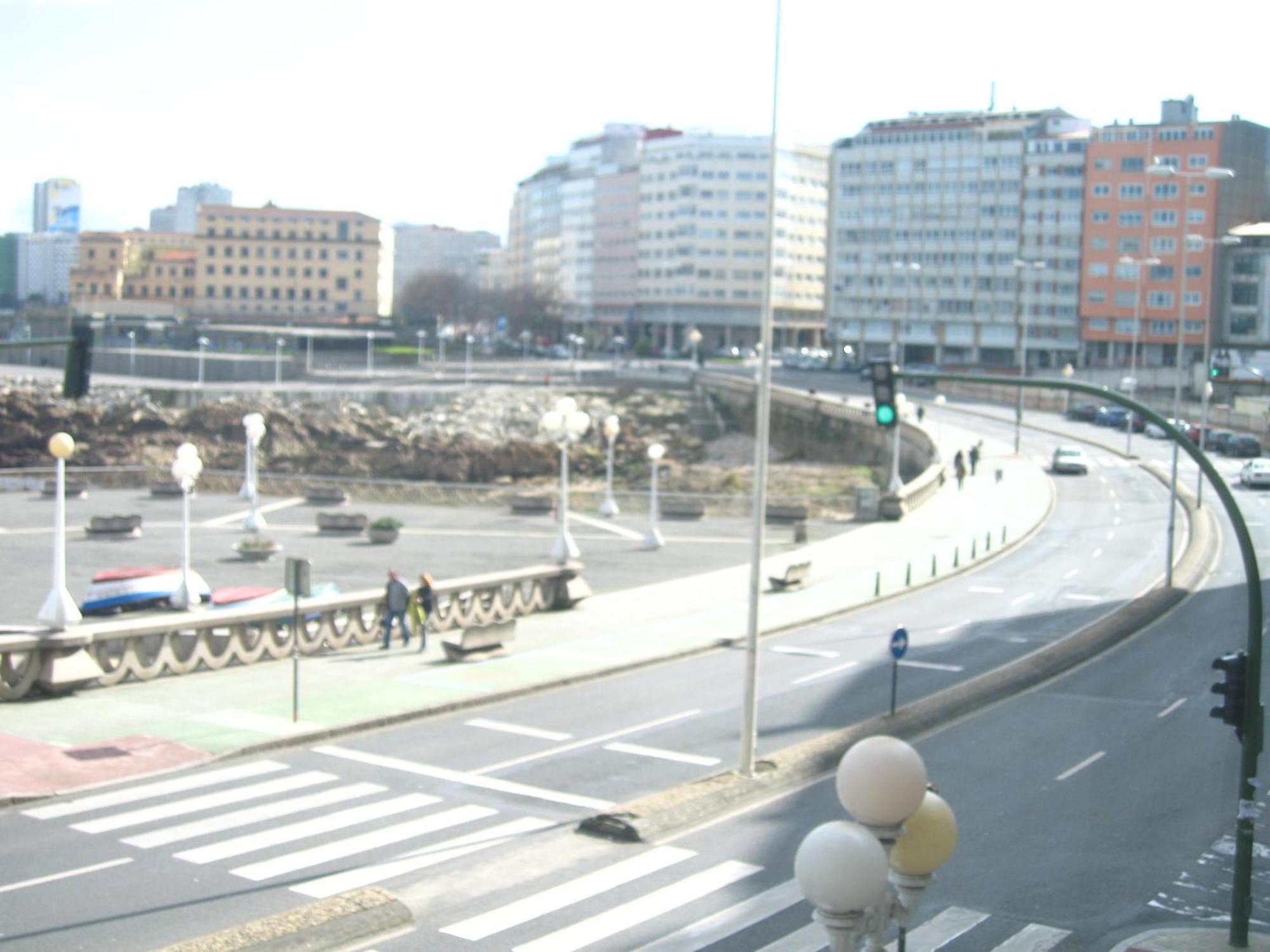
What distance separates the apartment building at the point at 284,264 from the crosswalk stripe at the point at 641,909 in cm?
15127

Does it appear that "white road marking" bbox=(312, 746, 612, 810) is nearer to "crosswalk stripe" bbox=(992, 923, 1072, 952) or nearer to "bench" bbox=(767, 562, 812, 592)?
"crosswalk stripe" bbox=(992, 923, 1072, 952)

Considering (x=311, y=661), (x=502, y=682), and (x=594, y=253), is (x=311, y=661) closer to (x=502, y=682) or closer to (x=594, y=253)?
(x=502, y=682)

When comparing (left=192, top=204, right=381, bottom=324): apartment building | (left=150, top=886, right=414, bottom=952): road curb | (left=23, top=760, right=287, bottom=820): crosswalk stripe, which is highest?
(left=192, top=204, right=381, bottom=324): apartment building

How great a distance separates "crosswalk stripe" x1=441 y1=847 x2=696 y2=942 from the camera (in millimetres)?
13500

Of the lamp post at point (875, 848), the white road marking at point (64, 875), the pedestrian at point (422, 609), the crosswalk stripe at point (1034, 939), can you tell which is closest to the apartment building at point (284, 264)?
the pedestrian at point (422, 609)

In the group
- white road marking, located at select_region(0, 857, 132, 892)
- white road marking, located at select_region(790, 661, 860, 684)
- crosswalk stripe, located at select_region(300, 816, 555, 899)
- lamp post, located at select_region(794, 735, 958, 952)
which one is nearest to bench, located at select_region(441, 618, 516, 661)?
white road marking, located at select_region(790, 661, 860, 684)

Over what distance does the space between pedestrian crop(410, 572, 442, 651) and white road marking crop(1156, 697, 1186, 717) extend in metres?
14.1

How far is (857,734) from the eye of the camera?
2156cm

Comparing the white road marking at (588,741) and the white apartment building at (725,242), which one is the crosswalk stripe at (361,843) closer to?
the white road marking at (588,741)

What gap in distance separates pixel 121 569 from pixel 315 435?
55.4 meters

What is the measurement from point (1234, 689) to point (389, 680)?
16.2 metres

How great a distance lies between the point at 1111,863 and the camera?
52.9 ft

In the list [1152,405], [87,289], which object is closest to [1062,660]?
[1152,405]

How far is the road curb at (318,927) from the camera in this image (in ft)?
39.5
